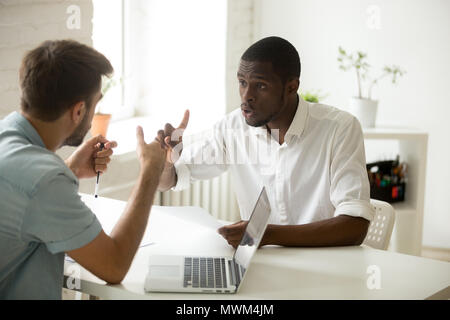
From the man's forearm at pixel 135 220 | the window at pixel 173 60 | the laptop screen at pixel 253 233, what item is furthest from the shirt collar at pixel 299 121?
the window at pixel 173 60

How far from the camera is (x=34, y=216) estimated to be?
1.26 m

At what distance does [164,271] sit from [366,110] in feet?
6.85

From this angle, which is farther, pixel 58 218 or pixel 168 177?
pixel 168 177

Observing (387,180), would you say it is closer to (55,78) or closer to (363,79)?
(363,79)

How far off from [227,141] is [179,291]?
945 millimetres

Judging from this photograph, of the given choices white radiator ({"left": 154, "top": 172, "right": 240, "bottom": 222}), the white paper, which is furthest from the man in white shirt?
white radiator ({"left": 154, "top": 172, "right": 240, "bottom": 222})

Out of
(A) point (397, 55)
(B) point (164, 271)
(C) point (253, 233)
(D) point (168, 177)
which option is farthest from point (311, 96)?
(B) point (164, 271)

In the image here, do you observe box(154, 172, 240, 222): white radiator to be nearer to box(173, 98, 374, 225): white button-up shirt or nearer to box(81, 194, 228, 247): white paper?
box(173, 98, 374, 225): white button-up shirt

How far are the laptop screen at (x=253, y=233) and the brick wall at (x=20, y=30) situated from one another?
40.9 inches

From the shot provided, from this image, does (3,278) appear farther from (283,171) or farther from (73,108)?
(283,171)

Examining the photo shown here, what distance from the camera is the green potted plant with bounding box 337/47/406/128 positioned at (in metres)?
3.31

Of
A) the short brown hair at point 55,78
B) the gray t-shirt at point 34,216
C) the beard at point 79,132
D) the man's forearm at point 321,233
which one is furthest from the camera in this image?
the man's forearm at point 321,233

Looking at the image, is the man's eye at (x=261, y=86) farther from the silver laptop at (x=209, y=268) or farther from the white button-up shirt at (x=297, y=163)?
the silver laptop at (x=209, y=268)

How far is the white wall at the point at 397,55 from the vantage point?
3.48 metres
